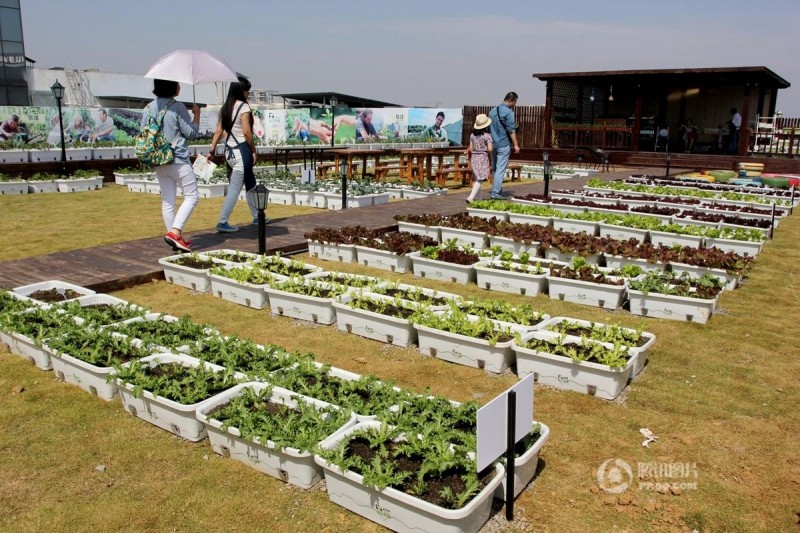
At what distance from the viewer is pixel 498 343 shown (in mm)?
4383

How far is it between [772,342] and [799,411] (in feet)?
4.46

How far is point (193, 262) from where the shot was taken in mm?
6680

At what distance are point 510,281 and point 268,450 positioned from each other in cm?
375

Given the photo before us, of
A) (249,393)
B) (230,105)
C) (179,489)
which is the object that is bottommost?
(179,489)

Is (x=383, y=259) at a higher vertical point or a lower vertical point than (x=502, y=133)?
lower

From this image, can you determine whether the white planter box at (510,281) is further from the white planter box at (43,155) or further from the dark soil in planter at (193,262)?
the white planter box at (43,155)

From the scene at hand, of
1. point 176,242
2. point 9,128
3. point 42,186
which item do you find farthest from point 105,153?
point 176,242

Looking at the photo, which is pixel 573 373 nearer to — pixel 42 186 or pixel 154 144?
pixel 154 144

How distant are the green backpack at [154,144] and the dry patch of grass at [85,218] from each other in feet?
7.42

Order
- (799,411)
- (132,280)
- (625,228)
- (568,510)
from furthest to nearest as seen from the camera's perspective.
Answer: (625,228) < (132,280) < (799,411) < (568,510)

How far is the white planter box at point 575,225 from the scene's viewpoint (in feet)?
29.7

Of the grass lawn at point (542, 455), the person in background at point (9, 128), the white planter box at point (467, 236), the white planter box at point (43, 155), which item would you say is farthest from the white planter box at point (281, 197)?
the person in background at point (9, 128)

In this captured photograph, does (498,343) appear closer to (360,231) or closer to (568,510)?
(568,510)

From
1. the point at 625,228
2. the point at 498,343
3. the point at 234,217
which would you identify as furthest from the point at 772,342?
the point at 234,217
